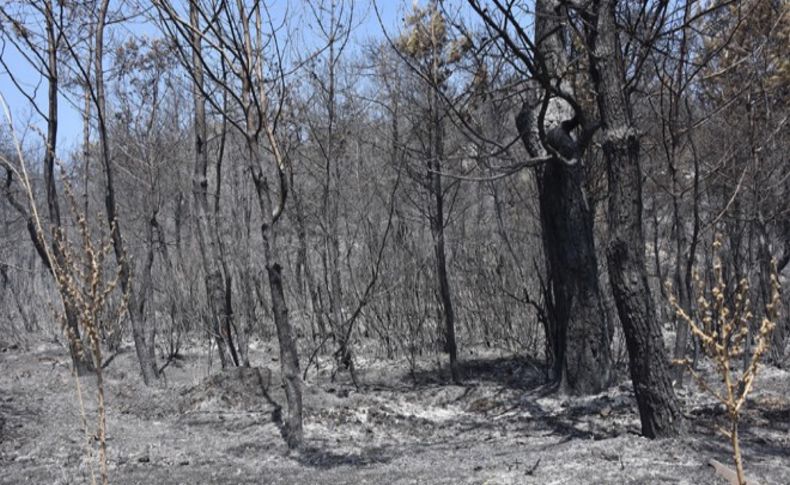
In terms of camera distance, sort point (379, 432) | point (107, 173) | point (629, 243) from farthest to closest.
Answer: point (107, 173)
point (379, 432)
point (629, 243)

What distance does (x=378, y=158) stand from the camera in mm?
12070

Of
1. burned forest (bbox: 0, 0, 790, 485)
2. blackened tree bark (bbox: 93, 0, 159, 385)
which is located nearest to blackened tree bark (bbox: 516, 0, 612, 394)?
burned forest (bbox: 0, 0, 790, 485)

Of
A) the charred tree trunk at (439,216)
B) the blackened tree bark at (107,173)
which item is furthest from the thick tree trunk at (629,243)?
the blackened tree bark at (107,173)

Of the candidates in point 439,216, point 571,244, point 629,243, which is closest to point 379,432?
point 571,244

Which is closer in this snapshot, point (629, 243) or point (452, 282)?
point (629, 243)

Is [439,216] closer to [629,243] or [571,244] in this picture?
[571,244]

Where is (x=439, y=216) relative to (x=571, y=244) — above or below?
above

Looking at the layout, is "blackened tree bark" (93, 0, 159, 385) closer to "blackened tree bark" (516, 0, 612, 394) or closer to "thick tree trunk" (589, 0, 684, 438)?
"blackened tree bark" (516, 0, 612, 394)

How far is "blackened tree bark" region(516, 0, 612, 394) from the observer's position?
7.48 metres

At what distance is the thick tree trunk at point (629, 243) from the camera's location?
5227 mm

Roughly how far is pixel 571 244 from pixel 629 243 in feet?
7.65

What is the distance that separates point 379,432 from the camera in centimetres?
710

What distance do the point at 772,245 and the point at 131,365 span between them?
9483 mm

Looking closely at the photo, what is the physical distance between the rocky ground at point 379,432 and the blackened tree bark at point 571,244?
0.38 metres
